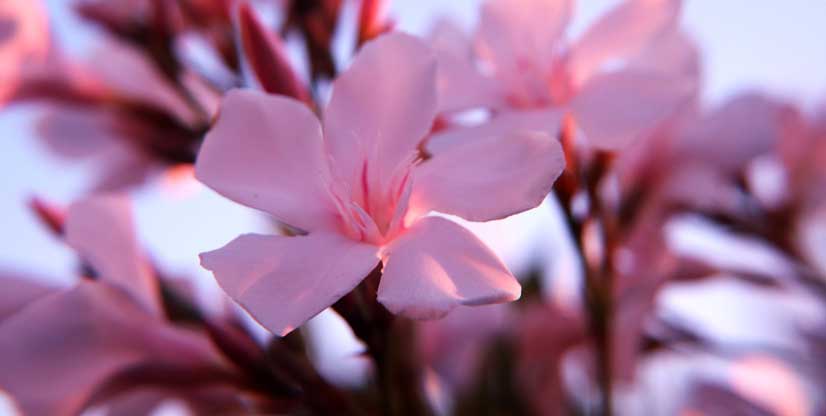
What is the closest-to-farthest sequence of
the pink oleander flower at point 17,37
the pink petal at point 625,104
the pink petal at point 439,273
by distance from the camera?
the pink petal at point 439,273 < the pink petal at point 625,104 < the pink oleander flower at point 17,37

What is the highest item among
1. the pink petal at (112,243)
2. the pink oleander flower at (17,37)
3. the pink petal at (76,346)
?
the pink oleander flower at (17,37)

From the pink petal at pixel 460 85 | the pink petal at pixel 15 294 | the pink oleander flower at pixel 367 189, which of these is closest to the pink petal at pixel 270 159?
the pink oleander flower at pixel 367 189

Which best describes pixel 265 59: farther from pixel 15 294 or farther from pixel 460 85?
pixel 15 294

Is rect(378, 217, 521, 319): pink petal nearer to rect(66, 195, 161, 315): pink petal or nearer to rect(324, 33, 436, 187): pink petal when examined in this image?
rect(324, 33, 436, 187): pink petal

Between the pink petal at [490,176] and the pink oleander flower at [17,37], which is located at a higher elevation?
the pink petal at [490,176]

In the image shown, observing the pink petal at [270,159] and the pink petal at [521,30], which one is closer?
the pink petal at [270,159]

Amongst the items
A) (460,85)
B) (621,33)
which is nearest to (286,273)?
(460,85)

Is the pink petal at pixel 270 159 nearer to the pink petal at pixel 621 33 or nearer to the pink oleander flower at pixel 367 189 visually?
the pink oleander flower at pixel 367 189

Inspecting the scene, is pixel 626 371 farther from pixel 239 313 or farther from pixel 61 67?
pixel 61 67

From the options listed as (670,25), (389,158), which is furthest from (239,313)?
(670,25)
